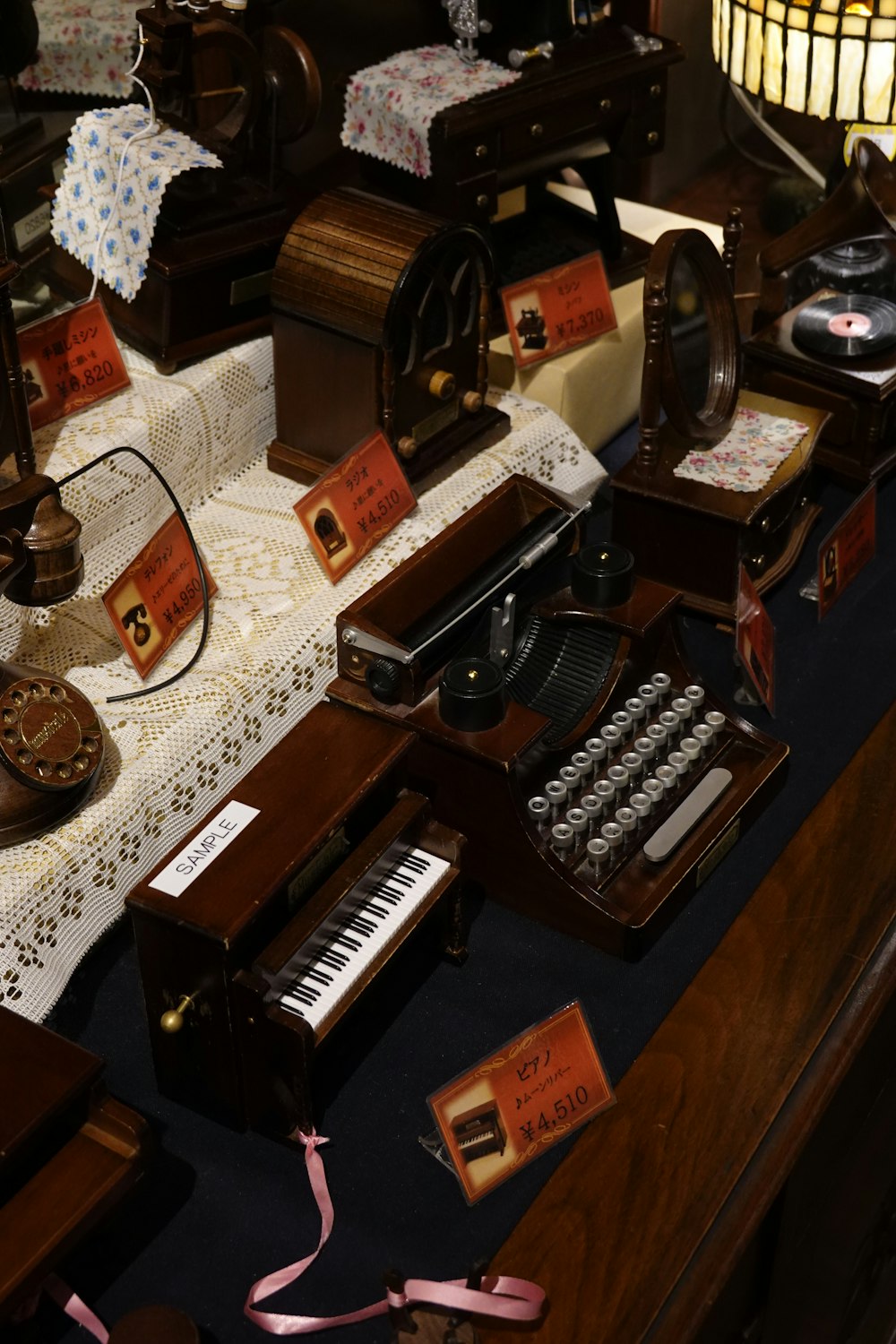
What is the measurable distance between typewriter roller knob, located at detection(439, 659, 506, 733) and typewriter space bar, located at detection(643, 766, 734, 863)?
0.32m

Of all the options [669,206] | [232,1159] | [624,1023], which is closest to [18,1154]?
[232,1159]

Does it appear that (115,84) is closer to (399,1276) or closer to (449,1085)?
(449,1085)

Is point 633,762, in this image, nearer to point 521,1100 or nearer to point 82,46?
point 521,1100

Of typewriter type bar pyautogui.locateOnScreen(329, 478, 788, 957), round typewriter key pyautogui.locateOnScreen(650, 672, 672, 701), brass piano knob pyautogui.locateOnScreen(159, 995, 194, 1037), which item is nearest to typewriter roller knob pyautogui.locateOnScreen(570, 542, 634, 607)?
typewriter type bar pyautogui.locateOnScreen(329, 478, 788, 957)

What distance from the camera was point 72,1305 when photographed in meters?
1.69

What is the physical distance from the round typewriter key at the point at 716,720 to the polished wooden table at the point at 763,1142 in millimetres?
205

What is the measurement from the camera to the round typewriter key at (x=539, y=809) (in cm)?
218

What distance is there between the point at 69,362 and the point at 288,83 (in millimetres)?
661

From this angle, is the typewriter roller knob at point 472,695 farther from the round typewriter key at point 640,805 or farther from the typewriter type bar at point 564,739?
the round typewriter key at point 640,805

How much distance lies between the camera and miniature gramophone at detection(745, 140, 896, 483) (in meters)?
2.93

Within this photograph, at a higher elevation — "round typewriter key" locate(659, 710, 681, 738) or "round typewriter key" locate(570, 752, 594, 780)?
"round typewriter key" locate(570, 752, 594, 780)

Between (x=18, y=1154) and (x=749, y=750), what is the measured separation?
132cm

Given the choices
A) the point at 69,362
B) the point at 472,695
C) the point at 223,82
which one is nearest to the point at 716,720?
the point at 472,695

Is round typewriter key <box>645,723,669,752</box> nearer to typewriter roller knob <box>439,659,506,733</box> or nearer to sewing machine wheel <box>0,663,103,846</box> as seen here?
typewriter roller knob <box>439,659,506,733</box>
